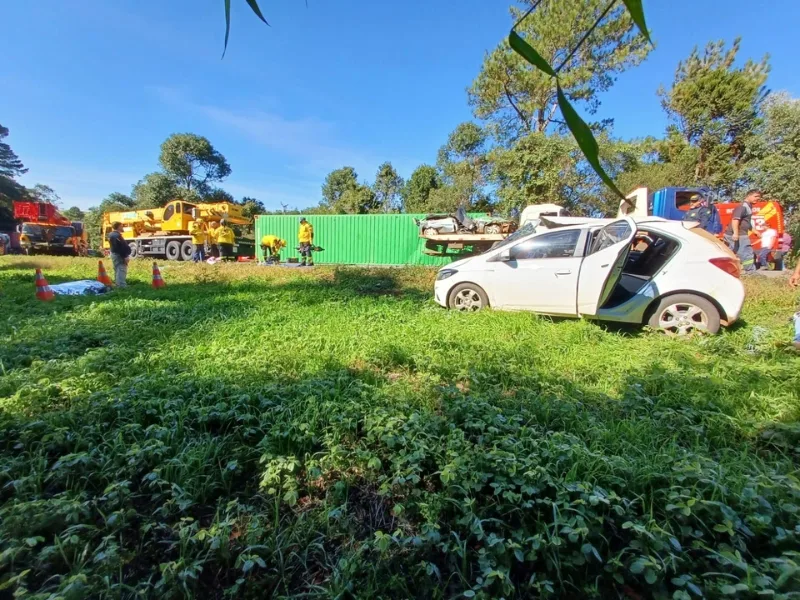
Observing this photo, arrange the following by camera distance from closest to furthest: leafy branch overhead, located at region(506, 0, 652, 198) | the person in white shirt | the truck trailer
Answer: leafy branch overhead, located at region(506, 0, 652, 198) < the person in white shirt < the truck trailer

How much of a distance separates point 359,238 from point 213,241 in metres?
5.89

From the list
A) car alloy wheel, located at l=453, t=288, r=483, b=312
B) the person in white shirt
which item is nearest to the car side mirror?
car alloy wheel, located at l=453, t=288, r=483, b=312

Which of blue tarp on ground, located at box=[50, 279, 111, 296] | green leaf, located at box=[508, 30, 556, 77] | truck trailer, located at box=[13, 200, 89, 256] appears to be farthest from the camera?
truck trailer, located at box=[13, 200, 89, 256]

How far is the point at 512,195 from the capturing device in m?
15.1

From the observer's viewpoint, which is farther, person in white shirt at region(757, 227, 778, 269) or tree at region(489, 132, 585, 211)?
tree at region(489, 132, 585, 211)

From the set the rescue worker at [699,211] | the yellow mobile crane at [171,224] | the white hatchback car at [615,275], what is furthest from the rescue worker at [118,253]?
the rescue worker at [699,211]

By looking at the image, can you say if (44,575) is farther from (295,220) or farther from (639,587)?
(295,220)

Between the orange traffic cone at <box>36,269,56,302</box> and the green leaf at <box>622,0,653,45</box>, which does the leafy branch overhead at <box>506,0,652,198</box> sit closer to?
the green leaf at <box>622,0,653,45</box>

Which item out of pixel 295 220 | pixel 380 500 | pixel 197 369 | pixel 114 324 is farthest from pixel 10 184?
pixel 380 500

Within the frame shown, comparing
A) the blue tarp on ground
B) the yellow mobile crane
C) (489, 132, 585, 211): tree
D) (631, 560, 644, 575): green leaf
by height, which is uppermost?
(489, 132, 585, 211): tree

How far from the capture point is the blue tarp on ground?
7465 millimetres

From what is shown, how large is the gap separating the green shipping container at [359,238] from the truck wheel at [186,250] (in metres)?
2.68

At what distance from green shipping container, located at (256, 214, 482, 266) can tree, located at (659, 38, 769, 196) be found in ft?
52.2

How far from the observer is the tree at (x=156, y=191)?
109 feet
